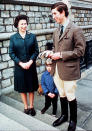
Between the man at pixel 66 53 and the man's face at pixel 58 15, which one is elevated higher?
the man's face at pixel 58 15

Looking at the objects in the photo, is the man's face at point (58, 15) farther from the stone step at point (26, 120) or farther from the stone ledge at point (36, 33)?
the stone ledge at point (36, 33)

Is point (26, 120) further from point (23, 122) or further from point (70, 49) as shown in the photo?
point (70, 49)

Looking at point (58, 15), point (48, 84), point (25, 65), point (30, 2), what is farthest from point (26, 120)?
point (30, 2)

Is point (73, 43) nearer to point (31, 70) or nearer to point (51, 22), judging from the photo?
point (31, 70)

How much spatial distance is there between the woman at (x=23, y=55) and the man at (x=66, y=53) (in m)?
0.63

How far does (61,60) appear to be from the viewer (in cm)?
278

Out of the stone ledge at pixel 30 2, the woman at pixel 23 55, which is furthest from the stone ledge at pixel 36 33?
the woman at pixel 23 55

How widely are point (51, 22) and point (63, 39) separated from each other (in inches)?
160

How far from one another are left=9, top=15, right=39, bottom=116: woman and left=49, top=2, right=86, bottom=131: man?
628mm

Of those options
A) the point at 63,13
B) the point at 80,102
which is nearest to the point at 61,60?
the point at 63,13

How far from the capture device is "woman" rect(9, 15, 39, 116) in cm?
324

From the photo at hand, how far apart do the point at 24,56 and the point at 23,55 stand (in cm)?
2

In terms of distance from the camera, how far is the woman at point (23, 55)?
3242 mm

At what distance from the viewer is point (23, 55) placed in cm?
333
